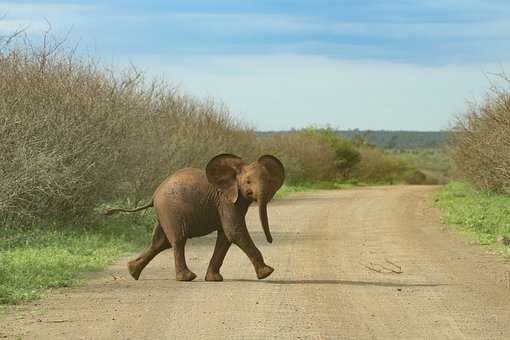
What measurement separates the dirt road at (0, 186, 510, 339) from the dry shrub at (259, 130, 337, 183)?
99.5 ft

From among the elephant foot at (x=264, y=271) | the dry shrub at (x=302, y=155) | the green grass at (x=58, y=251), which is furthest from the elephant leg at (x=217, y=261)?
the dry shrub at (x=302, y=155)

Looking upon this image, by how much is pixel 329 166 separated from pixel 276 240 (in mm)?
38578

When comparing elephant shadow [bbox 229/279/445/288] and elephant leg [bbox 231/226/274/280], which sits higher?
elephant leg [bbox 231/226/274/280]

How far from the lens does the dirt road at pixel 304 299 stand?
890 cm

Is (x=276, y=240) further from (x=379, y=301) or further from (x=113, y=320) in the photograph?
(x=113, y=320)

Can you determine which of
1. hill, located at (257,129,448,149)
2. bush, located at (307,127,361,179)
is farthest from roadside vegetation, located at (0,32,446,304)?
hill, located at (257,129,448,149)

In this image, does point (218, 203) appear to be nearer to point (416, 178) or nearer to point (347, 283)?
point (347, 283)

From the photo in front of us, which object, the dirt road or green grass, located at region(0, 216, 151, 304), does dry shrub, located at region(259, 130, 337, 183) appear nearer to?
green grass, located at region(0, 216, 151, 304)

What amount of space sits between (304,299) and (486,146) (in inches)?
682

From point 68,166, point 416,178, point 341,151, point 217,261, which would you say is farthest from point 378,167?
point 217,261

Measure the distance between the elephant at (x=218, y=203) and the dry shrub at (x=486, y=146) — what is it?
34.9ft

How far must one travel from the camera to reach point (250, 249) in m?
12.1

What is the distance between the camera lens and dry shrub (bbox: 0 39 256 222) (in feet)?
51.5

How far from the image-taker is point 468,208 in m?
26.4
